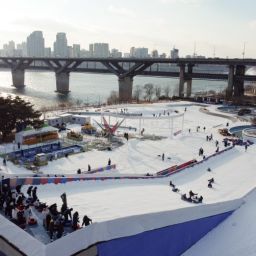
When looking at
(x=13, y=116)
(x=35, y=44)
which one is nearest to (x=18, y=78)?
(x=13, y=116)

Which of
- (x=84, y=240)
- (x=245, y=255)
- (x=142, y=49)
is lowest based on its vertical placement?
(x=245, y=255)

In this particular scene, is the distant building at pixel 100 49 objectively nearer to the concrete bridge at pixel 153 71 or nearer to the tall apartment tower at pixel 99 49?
the tall apartment tower at pixel 99 49

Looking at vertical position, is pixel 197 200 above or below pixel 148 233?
below

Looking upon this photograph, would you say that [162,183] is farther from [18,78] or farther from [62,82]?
[18,78]

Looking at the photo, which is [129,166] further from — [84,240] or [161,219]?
[84,240]

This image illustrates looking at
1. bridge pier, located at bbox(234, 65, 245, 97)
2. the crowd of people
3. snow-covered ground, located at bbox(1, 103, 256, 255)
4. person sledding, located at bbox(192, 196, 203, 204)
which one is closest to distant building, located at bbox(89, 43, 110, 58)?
bridge pier, located at bbox(234, 65, 245, 97)

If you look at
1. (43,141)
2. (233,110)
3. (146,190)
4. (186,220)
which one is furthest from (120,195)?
(233,110)
